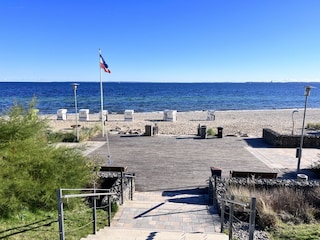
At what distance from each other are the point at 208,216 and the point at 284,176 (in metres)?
4.73

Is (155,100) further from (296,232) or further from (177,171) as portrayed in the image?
(296,232)

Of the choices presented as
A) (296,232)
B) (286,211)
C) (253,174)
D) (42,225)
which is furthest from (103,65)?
(296,232)

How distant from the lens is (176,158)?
1244 cm

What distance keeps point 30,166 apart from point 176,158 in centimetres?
784

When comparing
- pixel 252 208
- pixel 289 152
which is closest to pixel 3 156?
pixel 252 208

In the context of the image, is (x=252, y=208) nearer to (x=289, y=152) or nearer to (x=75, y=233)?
(x=75, y=233)

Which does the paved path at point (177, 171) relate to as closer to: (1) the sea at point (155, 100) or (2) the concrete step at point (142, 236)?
(2) the concrete step at point (142, 236)

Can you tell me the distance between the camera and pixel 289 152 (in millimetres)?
13648

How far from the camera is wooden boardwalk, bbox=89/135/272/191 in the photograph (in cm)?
974

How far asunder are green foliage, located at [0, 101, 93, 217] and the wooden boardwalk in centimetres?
341

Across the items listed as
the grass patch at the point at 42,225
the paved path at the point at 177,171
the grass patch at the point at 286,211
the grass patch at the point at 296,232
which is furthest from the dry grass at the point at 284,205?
the grass patch at the point at 42,225

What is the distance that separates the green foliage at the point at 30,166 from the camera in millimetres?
4891

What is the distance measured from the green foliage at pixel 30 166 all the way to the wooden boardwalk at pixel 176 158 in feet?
11.2

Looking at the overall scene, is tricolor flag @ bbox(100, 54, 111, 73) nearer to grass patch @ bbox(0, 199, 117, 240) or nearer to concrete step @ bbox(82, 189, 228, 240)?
concrete step @ bbox(82, 189, 228, 240)
